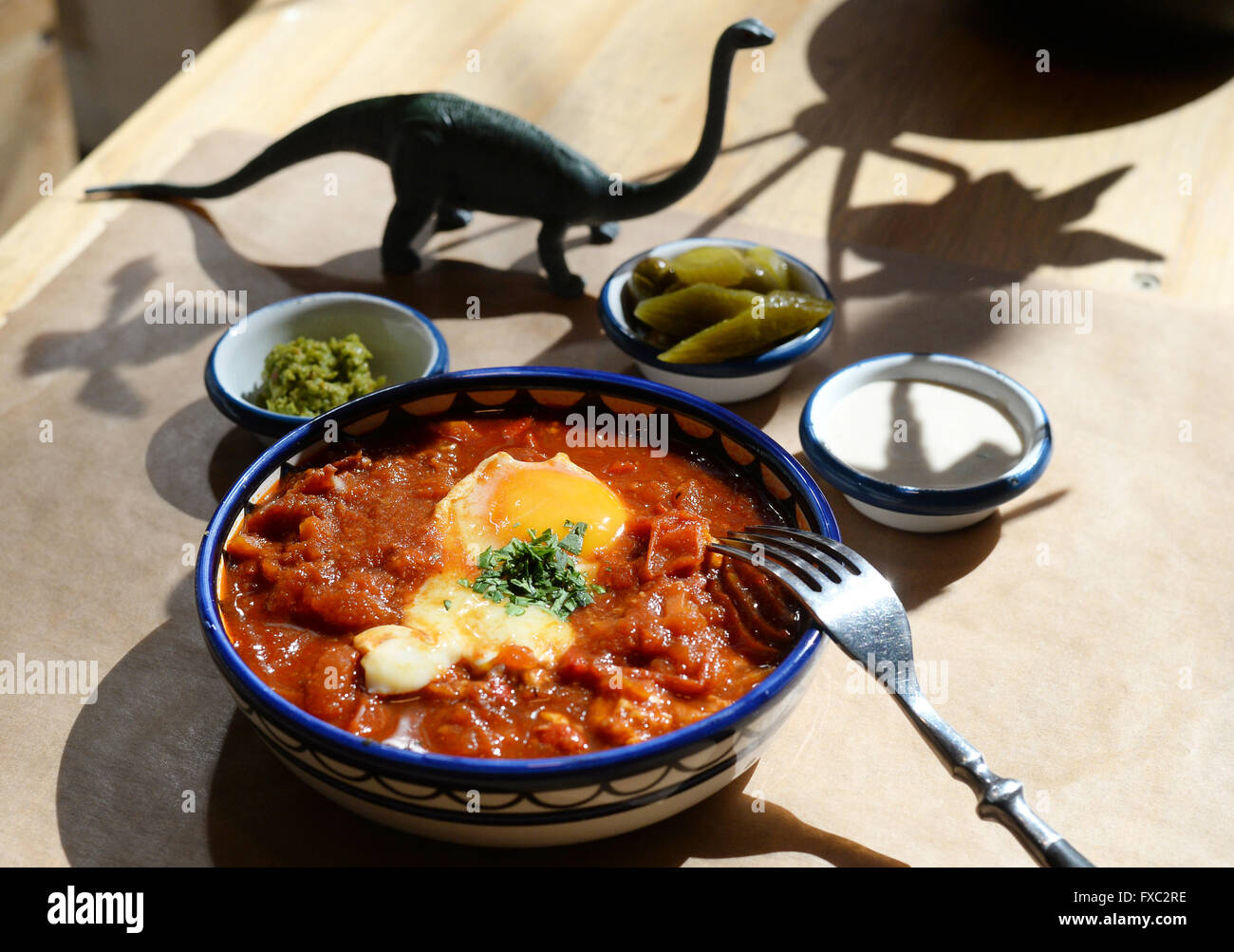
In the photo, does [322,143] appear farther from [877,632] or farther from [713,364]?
[877,632]

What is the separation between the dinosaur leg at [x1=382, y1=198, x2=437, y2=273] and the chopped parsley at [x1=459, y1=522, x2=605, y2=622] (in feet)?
4.48

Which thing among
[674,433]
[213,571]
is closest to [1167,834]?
[674,433]

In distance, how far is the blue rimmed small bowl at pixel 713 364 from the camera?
259 centimetres

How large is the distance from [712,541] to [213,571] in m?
0.85

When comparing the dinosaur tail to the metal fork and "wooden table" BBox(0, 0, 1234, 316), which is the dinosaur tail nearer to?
"wooden table" BBox(0, 0, 1234, 316)

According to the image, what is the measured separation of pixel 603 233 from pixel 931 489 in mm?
1404

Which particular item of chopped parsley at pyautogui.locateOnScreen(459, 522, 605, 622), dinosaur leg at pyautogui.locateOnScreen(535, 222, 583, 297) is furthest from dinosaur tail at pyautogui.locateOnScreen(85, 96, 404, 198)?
chopped parsley at pyautogui.locateOnScreen(459, 522, 605, 622)

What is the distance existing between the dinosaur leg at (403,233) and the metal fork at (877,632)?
1523 mm

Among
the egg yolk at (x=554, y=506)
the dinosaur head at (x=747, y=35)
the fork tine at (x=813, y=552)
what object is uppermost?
the dinosaur head at (x=747, y=35)

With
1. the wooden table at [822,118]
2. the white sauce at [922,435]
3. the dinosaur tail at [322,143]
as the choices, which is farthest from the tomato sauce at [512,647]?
the wooden table at [822,118]

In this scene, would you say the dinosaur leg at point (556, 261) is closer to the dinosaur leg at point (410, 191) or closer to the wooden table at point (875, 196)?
the wooden table at point (875, 196)

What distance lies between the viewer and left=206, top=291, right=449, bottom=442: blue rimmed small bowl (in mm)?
2596

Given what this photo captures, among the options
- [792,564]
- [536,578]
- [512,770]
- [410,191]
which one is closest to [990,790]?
[792,564]

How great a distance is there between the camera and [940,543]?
7.78 feet
